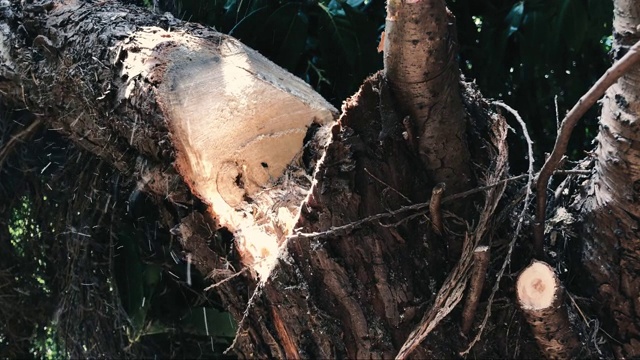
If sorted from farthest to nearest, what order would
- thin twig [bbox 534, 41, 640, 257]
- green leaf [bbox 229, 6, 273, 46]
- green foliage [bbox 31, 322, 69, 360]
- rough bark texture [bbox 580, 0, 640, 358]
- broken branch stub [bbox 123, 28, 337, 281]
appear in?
green foliage [bbox 31, 322, 69, 360]
green leaf [bbox 229, 6, 273, 46]
broken branch stub [bbox 123, 28, 337, 281]
rough bark texture [bbox 580, 0, 640, 358]
thin twig [bbox 534, 41, 640, 257]

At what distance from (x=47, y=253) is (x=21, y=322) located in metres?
0.26

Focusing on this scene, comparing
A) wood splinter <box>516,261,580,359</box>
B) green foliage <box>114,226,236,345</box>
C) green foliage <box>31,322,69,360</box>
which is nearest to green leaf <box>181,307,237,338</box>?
green foliage <box>114,226,236,345</box>

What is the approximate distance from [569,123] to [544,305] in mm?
281

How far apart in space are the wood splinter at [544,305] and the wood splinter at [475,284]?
0.19ft

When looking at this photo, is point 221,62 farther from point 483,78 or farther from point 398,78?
point 483,78

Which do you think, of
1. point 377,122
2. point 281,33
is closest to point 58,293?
point 281,33

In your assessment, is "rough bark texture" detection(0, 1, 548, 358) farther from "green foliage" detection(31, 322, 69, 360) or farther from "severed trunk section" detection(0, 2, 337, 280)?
"green foliage" detection(31, 322, 69, 360)

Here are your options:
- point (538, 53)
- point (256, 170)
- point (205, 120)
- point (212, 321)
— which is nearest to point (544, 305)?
point (256, 170)

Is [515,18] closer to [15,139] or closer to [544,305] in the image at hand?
[544,305]

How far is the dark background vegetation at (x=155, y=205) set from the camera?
158 centimetres

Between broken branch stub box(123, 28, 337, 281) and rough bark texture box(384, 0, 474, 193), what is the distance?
0.75ft

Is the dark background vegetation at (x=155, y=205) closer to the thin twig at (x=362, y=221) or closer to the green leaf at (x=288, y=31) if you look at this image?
the green leaf at (x=288, y=31)

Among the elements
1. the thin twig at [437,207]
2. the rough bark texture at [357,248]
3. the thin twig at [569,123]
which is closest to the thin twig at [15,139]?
the rough bark texture at [357,248]

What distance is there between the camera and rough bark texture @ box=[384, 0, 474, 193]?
932 mm
